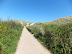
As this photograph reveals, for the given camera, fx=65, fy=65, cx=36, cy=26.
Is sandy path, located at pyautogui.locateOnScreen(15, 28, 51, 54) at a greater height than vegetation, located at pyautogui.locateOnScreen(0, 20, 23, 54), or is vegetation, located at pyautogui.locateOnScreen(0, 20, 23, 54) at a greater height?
vegetation, located at pyautogui.locateOnScreen(0, 20, 23, 54)

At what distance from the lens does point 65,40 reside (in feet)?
13.6

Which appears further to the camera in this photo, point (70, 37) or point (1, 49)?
point (1, 49)

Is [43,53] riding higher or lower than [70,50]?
lower

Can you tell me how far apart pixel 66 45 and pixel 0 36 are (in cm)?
548

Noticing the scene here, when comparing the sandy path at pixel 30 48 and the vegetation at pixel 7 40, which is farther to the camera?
the sandy path at pixel 30 48

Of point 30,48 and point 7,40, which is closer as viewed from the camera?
point 30,48

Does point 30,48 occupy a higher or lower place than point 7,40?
lower

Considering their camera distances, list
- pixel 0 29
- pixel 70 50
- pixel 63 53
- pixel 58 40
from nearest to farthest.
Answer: pixel 70 50, pixel 63 53, pixel 58 40, pixel 0 29

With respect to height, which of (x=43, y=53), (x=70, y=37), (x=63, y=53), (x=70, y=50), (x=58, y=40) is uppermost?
(x=70, y=37)

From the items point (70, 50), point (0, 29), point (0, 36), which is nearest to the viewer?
point (70, 50)

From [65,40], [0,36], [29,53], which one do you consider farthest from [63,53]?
[0,36]

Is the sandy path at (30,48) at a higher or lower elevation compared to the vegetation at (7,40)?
lower

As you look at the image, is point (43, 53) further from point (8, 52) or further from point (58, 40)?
point (8, 52)

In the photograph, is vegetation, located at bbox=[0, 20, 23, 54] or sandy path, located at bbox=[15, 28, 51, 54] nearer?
vegetation, located at bbox=[0, 20, 23, 54]
